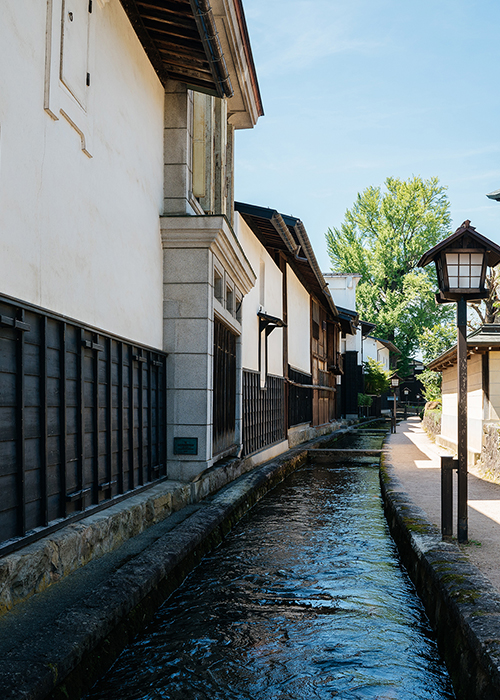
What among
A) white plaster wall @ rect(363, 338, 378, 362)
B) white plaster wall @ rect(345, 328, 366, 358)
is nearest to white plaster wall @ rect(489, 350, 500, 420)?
white plaster wall @ rect(345, 328, 366, 358)

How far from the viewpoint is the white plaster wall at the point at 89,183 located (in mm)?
4348

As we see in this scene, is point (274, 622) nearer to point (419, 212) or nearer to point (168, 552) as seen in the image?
point (168, 552)

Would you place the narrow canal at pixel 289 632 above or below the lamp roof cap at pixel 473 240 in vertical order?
below

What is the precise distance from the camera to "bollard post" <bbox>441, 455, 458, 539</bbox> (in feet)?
20.7

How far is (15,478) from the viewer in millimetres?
4371

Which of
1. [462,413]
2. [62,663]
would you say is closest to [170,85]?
[462,413]

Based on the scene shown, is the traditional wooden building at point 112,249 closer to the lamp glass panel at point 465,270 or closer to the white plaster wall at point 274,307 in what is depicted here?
the lamp glass panel at point 465,270

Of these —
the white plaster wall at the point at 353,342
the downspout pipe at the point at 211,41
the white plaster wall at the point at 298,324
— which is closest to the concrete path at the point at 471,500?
the white plaster wall at the point at 298,324

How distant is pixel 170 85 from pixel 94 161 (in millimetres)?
3316

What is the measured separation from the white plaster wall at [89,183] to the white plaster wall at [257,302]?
4.81 m

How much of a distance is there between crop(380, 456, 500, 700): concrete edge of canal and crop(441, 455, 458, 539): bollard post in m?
0.13

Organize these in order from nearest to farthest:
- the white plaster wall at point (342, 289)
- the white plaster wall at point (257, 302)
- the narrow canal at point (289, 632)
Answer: the narrow canal at point (289, 632), the white plaster wall at point (257, 302), the white plaster wall at point (342, 289)

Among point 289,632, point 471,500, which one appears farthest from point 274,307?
point 289,632

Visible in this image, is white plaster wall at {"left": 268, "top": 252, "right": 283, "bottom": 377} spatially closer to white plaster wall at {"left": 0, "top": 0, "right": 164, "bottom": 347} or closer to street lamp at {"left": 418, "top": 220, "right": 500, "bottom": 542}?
white plaster wall at {"left": 0, "top": 0, "right": 164, "bottom": 347}
